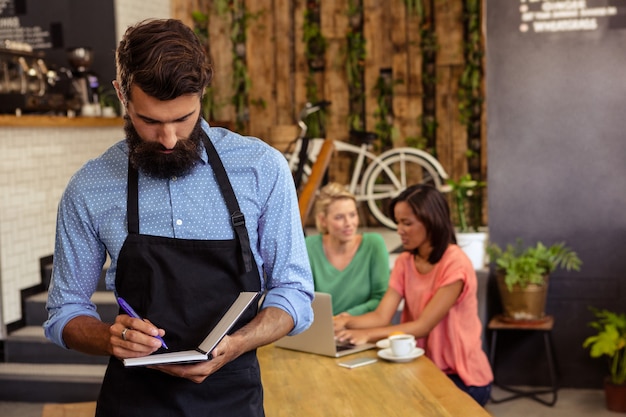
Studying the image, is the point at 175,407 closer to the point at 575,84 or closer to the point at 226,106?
the point at 575,84

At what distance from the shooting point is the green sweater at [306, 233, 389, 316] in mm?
4512

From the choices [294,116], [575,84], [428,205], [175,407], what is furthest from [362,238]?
[294,116]

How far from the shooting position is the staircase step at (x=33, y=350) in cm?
610

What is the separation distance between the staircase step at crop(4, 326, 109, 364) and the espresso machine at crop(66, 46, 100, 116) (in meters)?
2.07

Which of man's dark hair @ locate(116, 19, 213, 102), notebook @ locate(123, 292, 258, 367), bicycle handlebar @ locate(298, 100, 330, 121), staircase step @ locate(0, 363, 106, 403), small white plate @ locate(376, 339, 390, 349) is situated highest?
man's dark hair @ locate(116, 19, 213, 102)

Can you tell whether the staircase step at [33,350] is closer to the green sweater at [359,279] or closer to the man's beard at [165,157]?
the green sweater at [359,279]

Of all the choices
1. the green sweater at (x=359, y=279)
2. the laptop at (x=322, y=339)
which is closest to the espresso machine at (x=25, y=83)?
the green sweater at (x=359, y=279)

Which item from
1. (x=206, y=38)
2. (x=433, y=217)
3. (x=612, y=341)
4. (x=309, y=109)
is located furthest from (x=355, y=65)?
(x=433, y=217)

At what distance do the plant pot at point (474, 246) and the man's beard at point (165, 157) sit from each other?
425 cm

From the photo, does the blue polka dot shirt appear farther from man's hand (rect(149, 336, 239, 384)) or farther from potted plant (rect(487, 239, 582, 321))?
potted plant (rect(487, 239, 582, 321))

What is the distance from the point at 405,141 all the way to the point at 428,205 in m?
4.52

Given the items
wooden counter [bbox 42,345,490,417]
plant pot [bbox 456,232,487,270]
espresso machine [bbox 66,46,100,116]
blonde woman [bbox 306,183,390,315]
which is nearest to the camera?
wooden counter [bbox 42,345,490,417]

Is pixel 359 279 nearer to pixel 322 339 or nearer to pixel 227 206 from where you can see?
pixel 322 339

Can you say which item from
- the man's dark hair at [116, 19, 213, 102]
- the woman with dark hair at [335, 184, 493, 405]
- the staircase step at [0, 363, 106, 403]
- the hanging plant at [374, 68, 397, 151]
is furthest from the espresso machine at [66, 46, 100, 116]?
the man's dark hair at [116, 19, 213, 102]
